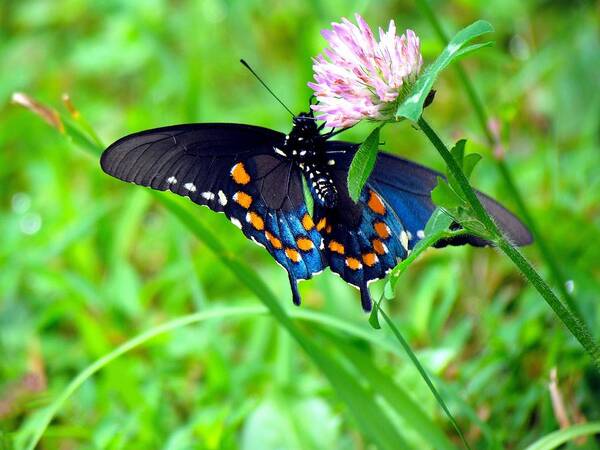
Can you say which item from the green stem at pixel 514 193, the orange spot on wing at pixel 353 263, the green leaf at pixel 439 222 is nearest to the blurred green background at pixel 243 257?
the green stem at pixel 514 193

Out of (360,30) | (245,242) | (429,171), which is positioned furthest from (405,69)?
(245,242)

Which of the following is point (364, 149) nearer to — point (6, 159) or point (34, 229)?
point (34, 229)

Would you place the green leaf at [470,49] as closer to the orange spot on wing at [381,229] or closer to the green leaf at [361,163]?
the green leaf at [361,163]

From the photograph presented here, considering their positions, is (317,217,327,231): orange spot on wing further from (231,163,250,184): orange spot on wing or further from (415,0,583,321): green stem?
(415,0,583,321): green stem

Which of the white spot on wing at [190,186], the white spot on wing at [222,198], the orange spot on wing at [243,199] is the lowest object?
the orange spot on wing at [243,199]

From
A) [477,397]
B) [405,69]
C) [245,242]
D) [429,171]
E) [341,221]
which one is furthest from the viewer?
[245,242]

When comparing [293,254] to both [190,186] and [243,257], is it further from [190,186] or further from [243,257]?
[243,257]
